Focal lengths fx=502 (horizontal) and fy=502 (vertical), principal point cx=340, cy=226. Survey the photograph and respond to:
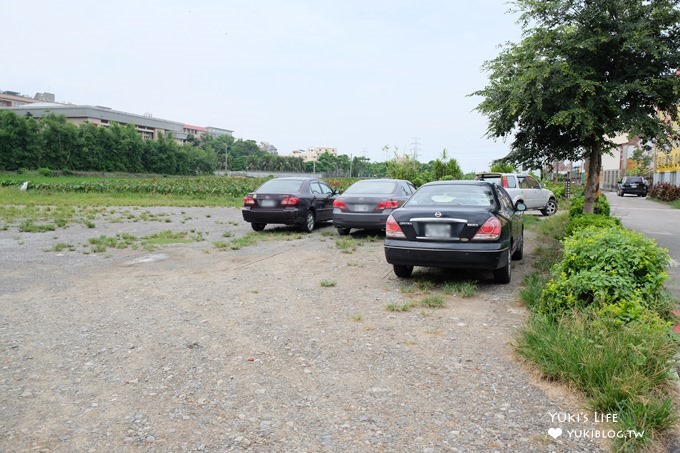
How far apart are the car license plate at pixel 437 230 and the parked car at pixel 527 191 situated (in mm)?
12541

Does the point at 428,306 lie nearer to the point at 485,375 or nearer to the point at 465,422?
the point at 485,375

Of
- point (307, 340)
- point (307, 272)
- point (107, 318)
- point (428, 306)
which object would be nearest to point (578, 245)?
point (428, 306)

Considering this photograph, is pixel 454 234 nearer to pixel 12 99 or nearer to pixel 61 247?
pixel 61 247

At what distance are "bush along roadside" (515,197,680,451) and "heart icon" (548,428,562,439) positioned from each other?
1.00 ft

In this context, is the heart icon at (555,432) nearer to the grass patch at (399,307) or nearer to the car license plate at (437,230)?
the grass patch at (399,307)

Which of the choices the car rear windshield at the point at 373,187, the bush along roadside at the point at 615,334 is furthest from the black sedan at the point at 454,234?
the car rear windshield at the point at 373,187

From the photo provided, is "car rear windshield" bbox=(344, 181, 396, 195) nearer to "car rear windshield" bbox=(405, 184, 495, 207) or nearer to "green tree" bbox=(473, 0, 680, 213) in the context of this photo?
"green tree" bbox=(473, 0, 680, 213)

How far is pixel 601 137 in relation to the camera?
34.6 feet

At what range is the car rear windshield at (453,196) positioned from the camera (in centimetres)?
734

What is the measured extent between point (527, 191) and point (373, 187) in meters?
10.3

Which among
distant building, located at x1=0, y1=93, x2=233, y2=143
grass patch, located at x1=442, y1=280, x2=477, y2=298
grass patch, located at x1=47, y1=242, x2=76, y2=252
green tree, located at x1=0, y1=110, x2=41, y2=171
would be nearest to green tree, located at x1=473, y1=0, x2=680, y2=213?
grass patch, located at x1=442, y1=280, x2=477, y2=298

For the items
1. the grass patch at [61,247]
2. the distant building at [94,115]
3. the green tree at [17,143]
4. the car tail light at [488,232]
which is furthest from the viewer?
the distant building at [94,115]

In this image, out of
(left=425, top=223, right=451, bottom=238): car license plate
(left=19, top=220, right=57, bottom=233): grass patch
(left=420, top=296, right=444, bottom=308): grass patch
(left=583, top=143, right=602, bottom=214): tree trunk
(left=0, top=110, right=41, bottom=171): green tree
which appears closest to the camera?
(left=420, top=296, right=444, bottom=308): grass patch

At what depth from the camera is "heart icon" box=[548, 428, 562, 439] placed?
316cm
